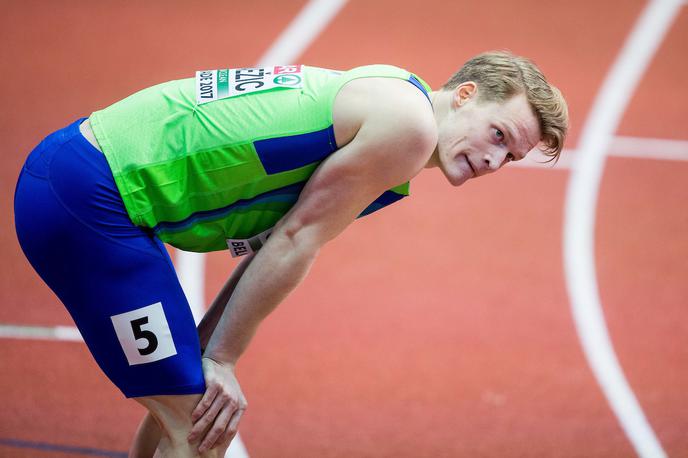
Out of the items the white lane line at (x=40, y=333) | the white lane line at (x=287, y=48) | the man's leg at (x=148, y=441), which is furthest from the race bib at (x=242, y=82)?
the white lane line at (x=40, y=333)

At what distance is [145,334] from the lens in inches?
91.5

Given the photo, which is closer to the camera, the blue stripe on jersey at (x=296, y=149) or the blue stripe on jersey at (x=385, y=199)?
the blue stripe on jersey at (x=296, y=149)

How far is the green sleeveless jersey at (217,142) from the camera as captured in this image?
234 cm

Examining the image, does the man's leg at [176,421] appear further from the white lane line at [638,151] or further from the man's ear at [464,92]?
the white lane line at [638,151]

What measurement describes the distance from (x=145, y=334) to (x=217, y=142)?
0.52 metres

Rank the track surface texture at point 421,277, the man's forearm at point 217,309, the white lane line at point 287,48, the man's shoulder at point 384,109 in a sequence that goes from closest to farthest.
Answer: the man's shoulder at point 384,109, the man's forearm at point 217,309, the track surface texture at point 421,277, the white lane line at point 287,48

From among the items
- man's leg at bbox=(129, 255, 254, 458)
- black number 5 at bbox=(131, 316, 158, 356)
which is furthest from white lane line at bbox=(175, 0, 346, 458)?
black number 5 at bbox=(131, 316, 158, 356)

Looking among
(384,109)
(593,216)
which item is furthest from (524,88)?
(593,216)

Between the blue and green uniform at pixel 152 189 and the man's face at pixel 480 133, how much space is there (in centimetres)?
20

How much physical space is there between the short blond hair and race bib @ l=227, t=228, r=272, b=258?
2.36 ft

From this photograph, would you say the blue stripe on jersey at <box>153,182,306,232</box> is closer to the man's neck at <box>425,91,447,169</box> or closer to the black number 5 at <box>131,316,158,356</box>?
the black number 5 at <box>131,316,158,356</box>

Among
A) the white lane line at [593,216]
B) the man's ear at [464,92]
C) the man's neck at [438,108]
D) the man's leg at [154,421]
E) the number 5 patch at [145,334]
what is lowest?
the white lane line at [593,216]

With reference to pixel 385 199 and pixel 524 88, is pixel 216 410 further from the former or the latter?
pixel 524 88

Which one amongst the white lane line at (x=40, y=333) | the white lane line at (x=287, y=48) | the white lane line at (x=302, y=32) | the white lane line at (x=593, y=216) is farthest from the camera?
the white lane line at (x=302, y=32)
